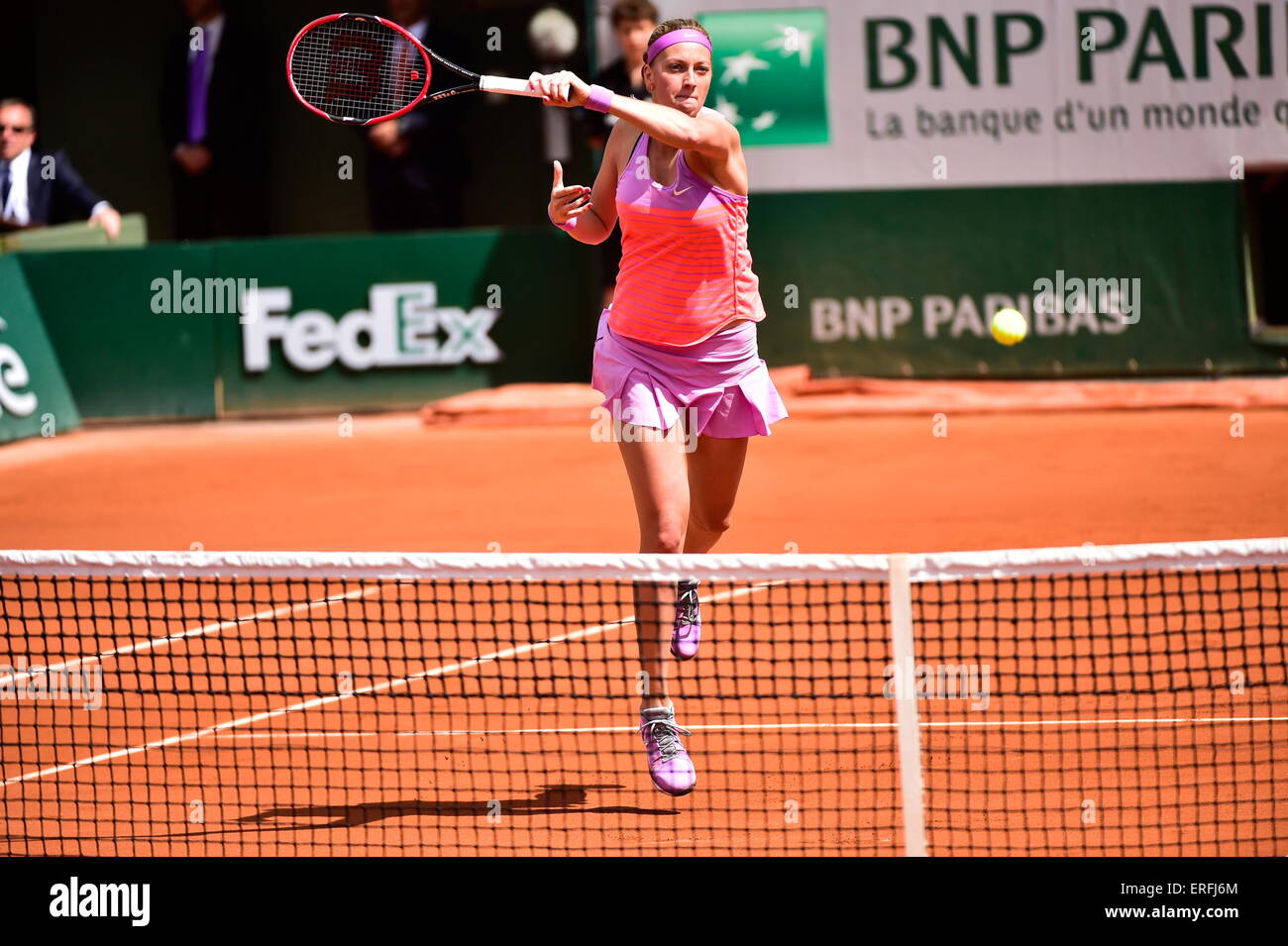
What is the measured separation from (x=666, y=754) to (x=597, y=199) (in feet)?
5.24

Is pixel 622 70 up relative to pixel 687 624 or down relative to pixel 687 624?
up

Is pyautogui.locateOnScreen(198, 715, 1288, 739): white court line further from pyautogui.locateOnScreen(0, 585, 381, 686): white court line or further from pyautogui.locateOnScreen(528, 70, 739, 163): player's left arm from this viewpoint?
pyautogui.locateOnScreen(528, 70, 739, 163): player's left arm

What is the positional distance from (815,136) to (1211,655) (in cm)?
703

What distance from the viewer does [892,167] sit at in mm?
12266

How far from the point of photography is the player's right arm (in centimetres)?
498

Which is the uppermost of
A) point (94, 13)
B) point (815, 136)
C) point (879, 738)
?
point (94, 13)

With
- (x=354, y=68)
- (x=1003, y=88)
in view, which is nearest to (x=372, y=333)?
(x=1003, y=88)

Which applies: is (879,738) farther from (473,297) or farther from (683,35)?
(473,297)

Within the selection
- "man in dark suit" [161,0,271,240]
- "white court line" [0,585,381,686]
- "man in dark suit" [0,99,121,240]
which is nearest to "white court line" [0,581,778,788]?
"white court line" [0,585,381,686]

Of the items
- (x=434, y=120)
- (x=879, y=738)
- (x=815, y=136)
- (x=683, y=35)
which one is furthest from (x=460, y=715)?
(x=434, y=120)

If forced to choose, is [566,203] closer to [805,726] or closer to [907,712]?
[805,726]

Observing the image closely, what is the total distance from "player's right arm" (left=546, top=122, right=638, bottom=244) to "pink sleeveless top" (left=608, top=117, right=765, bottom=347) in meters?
0.08

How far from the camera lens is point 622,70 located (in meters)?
11.7

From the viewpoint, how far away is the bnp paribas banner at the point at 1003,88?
12.0m
